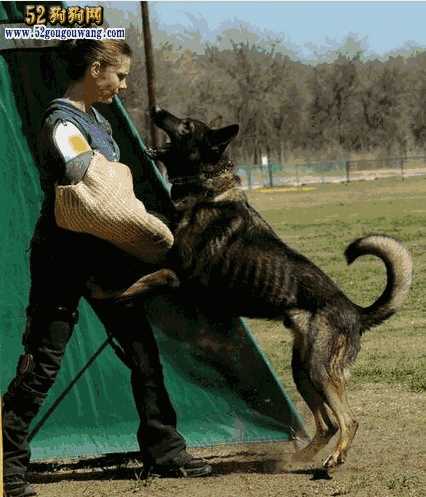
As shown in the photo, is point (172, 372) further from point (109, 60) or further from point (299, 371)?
point (109, 60)

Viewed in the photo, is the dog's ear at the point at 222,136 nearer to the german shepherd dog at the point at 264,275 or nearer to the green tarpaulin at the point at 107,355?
the german shepherd dog at the point at 264,275

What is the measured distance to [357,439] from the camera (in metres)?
6.08

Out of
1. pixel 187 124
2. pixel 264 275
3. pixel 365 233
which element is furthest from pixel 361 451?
pixel 365 233

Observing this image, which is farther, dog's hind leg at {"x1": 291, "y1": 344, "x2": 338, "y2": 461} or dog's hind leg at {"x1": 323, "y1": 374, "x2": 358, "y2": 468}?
dog's hind leg at {"x1": 291, "y1": 344, "x2": 338, "y2": 461}

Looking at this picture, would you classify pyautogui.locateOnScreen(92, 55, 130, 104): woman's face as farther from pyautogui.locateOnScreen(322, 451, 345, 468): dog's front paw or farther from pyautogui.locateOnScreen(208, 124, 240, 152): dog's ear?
pyautogui.locateOnScreen(322, 451, 345, 468): dog's front paw

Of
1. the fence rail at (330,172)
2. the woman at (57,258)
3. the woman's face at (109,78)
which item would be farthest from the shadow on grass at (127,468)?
the fence rail at (330,172)

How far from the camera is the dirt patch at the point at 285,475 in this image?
5051 millimetres

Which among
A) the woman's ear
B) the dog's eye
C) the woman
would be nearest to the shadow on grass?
the woman

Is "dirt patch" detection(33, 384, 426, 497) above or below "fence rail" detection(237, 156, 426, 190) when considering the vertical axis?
above

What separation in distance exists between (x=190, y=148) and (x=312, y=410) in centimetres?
151

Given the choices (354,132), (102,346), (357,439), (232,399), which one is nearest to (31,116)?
(102,346)

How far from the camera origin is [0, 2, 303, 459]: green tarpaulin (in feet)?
18.8

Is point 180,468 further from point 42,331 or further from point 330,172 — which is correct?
point 330,172

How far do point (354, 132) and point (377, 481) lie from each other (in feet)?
255
